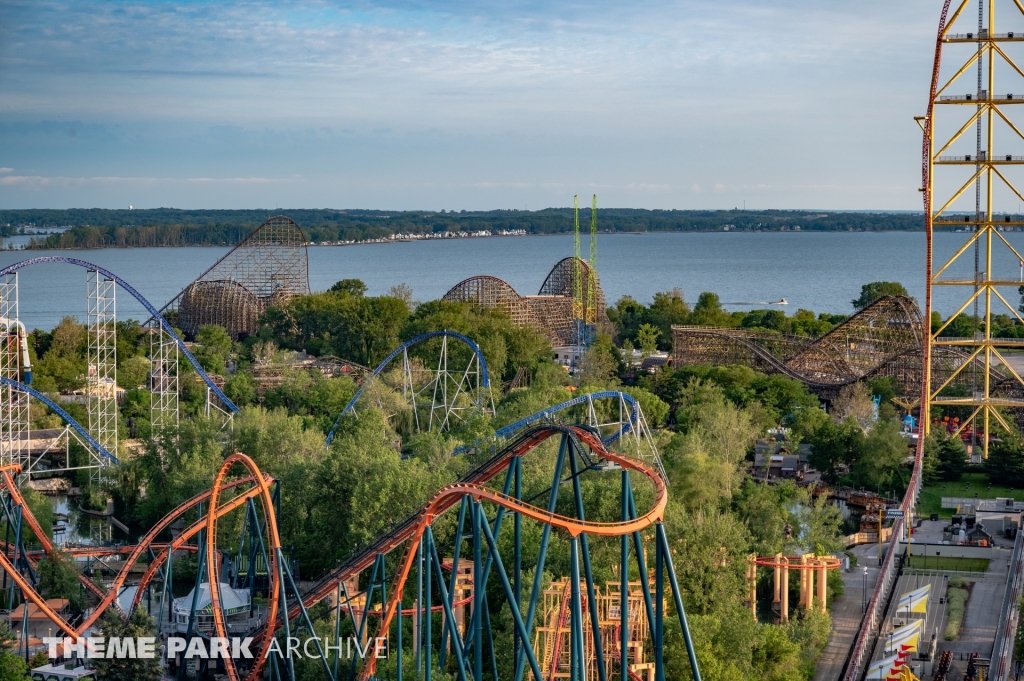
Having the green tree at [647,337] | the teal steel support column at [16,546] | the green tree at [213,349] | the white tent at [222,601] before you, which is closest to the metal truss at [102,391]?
the green tree at [213,349]

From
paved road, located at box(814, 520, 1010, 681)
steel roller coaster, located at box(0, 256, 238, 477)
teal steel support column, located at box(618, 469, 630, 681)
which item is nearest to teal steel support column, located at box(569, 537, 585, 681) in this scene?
teal steel support column, located at box(618, 469, 630, 681)

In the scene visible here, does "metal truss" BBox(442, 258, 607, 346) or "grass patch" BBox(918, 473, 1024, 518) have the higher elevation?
"metal truss" BBox(442, 258, 607, 346)

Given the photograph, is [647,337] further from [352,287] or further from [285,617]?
[285,617]

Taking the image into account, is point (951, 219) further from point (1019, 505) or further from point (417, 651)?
point (417, 651)

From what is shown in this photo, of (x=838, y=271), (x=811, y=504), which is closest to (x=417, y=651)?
(x=811, y=504)

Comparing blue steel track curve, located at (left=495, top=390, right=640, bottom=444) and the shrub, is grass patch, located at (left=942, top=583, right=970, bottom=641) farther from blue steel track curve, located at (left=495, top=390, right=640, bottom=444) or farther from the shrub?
blue steel track curve, located at (left=495, top=390, right=640, bottom=444)

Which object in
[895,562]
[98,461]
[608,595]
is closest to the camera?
[608,595]
